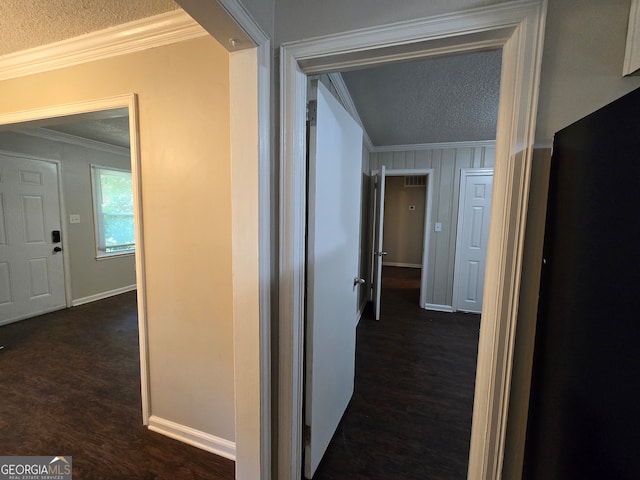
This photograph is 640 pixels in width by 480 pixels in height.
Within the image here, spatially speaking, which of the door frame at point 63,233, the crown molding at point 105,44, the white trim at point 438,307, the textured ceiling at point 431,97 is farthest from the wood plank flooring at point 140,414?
the crown molding at point 105,44

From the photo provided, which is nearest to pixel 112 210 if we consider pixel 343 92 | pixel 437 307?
pixel 343 92

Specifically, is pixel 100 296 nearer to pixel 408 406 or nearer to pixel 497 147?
pixel 408 406

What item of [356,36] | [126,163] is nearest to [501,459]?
[356,36]

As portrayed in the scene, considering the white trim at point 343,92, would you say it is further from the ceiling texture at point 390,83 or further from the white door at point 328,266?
the white door at point 328,266

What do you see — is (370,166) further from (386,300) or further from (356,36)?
(356,36)

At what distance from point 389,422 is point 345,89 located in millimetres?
2476

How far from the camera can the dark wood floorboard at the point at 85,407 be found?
1445 mm

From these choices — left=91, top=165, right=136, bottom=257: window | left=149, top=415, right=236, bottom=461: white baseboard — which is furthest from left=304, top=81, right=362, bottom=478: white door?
left=91, top=165, right=136, bottom=257: window

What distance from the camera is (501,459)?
901mm

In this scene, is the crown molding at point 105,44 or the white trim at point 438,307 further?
the white trim at point 438,307

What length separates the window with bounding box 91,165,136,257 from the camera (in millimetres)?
4020

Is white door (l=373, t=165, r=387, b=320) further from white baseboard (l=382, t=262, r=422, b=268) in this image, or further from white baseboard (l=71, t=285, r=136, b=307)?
white baseboard (l=71, t=285, r=136, b=307)

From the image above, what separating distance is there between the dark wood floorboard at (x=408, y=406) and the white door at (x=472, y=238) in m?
0.49

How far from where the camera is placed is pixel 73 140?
362 centimetres
